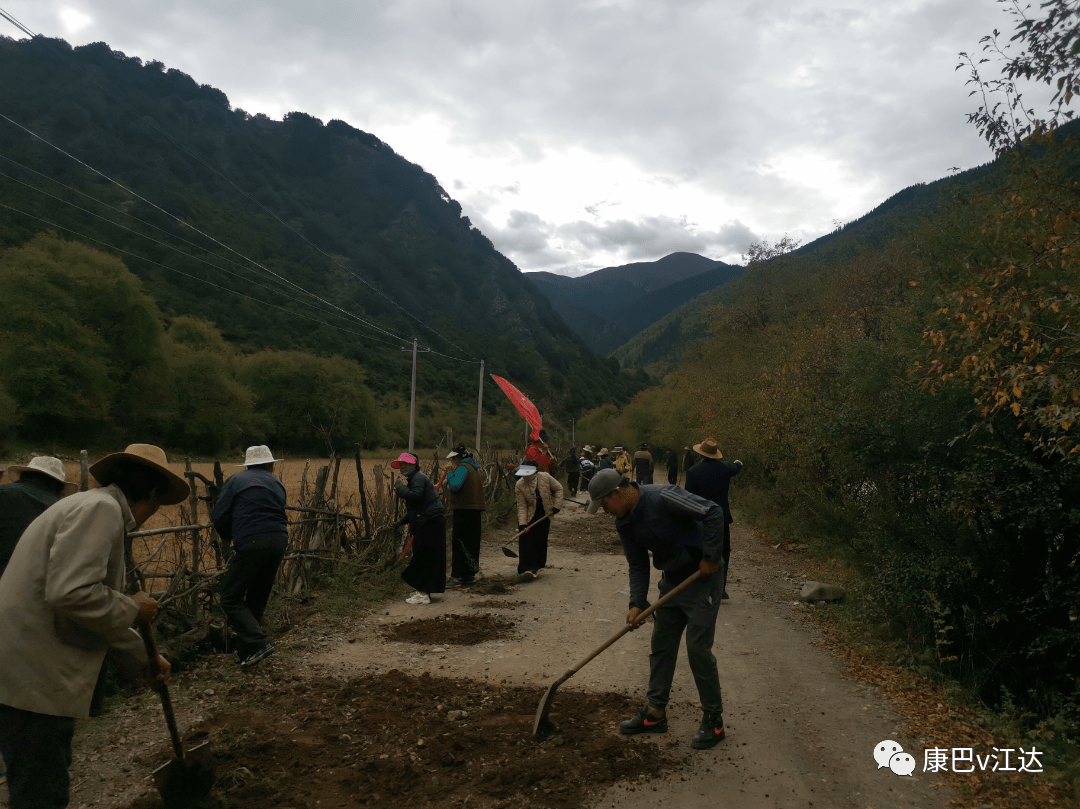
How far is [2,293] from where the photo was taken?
94.4ft

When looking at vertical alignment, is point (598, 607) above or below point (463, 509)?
below

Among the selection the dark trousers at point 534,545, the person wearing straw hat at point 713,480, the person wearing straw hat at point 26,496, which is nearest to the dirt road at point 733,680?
the dark trousers at point 534,545

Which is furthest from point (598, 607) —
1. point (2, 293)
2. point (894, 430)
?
point (2, 293)

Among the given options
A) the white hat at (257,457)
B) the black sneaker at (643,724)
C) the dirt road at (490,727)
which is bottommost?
the dirt road at (490,727)

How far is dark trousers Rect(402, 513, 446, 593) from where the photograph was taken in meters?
7.66

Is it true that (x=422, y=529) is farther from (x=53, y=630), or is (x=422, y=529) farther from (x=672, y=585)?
(x=53, y=630)

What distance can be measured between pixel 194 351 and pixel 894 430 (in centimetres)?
3971

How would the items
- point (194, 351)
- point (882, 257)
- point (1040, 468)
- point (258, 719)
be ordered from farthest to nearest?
point (194, 351), point (882, 257), point (1040, 468), point (258, 719)

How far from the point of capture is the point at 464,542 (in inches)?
345

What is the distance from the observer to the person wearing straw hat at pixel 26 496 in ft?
11.8

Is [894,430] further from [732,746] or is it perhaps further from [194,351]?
[194,351]

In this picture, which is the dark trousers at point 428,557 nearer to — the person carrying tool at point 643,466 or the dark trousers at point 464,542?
the dark trousers at point 464,542

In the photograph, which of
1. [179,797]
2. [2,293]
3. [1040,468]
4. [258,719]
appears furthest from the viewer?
[2,293]

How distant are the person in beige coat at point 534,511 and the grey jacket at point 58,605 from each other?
6802 mm
